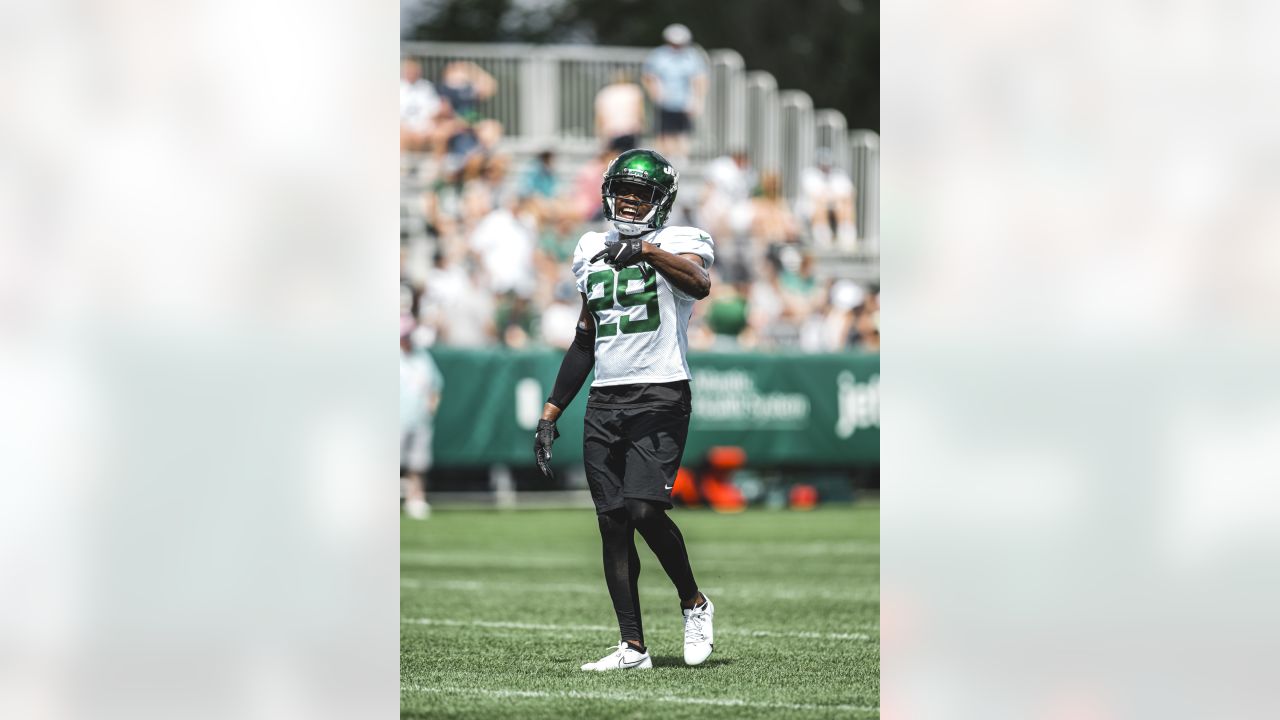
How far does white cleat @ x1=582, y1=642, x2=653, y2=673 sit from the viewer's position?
7.46 m

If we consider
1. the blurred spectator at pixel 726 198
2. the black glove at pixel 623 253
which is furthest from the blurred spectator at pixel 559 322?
the black glove at pixel 623 253

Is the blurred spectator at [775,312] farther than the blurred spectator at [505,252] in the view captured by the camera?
Yes

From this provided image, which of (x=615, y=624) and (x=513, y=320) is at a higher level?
(x=513, y=320)

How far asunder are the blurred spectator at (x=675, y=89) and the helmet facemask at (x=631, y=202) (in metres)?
17.4

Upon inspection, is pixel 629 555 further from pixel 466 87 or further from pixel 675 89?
pixel 675 89

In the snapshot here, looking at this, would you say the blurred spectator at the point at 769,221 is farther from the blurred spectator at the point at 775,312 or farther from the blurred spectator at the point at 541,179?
the blurred spectator at the point at 541,179

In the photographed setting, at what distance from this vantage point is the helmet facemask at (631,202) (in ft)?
24.2

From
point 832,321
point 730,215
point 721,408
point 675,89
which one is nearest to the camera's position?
point 721,408

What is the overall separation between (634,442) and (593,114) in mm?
18702

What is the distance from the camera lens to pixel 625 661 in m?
7.46

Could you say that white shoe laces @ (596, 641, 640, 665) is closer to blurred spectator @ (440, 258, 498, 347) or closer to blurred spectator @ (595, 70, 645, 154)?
blurred spectator @ (440, 258, 498, 347)

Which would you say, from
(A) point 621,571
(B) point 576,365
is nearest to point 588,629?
(A) point 621,571
